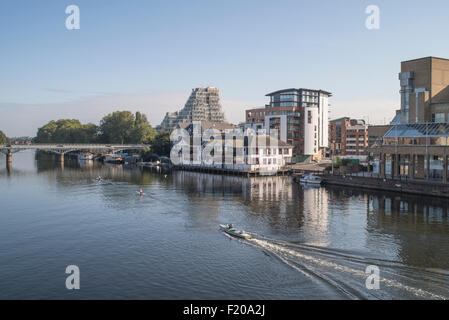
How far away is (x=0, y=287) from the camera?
2500 cm

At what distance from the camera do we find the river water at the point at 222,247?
24438 millimetres

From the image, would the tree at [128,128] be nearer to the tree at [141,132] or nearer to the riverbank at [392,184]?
the tree at [141,132]

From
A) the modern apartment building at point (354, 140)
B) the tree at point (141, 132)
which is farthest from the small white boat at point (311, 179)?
the tree at point (141, 132)

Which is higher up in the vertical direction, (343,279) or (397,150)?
(397,150)

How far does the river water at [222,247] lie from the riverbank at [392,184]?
2737mm

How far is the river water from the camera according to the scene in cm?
2444

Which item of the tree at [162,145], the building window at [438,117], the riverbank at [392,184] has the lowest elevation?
the riverbank at [392,184]

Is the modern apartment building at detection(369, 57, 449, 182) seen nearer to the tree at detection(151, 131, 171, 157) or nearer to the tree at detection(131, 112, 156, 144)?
the tree at detection(151, 131, 171, 157)

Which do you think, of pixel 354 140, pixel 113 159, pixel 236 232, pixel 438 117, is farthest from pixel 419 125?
pixel 113 159

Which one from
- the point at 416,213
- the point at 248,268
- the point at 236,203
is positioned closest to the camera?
the point at 248,268
